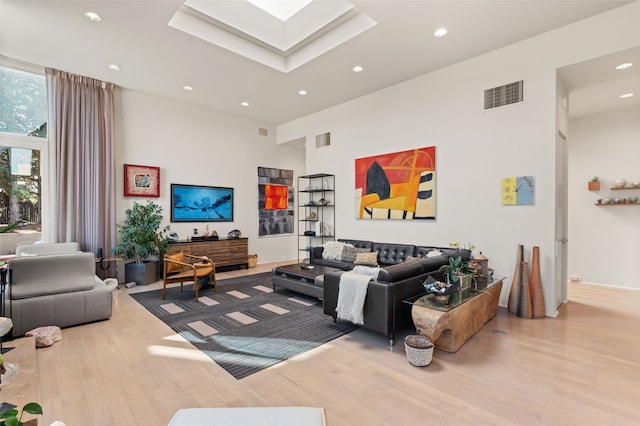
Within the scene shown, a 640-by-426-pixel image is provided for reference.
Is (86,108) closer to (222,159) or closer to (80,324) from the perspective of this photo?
(222,159)

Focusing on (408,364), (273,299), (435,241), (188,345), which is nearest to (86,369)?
(188,345)

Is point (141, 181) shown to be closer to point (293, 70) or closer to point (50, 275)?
point (50, 275)

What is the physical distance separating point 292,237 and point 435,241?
15.6 ft

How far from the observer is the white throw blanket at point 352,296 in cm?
329

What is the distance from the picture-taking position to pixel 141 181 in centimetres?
633

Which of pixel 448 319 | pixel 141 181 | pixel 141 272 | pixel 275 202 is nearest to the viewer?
pixel 448 319

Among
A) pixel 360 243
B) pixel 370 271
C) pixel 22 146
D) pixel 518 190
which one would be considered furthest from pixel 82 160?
pixel 518 190

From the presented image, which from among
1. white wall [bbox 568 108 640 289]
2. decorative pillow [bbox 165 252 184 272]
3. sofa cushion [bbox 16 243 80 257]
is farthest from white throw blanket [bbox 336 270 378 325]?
white wall [bbox 568 108 640 289]

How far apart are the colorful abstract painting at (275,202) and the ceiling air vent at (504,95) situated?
18.2 feet

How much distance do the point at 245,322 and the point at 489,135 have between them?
14.6ft

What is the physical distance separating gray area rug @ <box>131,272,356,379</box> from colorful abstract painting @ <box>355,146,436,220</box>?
227 centimetres

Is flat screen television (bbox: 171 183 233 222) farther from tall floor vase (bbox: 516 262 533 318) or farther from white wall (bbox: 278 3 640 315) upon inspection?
tall floor vase (bbox: 516 262 533 318)

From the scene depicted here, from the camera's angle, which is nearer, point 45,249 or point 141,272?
point 45,249

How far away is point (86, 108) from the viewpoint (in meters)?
5.54
